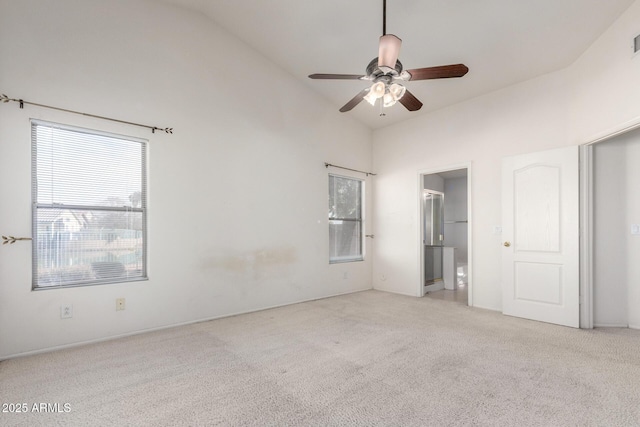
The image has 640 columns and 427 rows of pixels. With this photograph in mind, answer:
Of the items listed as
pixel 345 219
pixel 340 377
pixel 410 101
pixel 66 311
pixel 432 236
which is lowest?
pixel 340 377

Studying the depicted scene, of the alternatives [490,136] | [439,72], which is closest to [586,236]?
[490,136]

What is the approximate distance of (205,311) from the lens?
3.80 metres

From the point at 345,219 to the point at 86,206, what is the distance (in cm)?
371

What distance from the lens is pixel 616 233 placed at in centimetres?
359

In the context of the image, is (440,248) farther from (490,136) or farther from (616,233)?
(616,233)

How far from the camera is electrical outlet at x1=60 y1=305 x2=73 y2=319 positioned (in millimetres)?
2922

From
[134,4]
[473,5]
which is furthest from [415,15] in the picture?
[134,4]

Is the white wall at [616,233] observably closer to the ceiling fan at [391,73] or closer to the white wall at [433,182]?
the ceiling fan at [391,73]

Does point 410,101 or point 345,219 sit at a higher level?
point 410,101

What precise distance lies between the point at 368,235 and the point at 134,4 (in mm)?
4651

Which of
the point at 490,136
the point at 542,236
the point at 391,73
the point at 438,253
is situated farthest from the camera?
the point at 438,253

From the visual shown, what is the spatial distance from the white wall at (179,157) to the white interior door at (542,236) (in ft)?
8.38

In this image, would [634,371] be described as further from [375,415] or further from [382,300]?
[382,300]

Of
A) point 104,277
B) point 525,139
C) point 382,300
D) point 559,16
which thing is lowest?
point 382,300
